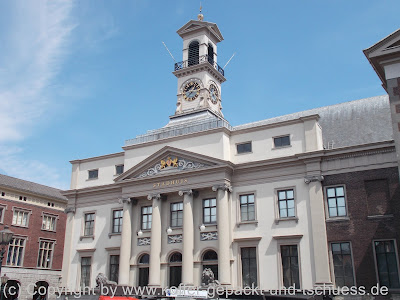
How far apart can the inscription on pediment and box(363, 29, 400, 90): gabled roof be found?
15.1 metres

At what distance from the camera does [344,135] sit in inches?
1316

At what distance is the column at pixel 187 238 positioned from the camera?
31.6 m

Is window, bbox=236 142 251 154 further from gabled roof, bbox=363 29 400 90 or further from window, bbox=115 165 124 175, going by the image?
gabled roof, bbox=363 29 400 90

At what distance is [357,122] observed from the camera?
3400cm

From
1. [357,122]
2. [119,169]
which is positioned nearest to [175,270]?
[119,169]

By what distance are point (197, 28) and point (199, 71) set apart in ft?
14.9

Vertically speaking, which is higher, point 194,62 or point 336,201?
point 194,62

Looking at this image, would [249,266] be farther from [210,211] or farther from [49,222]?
[49,222]

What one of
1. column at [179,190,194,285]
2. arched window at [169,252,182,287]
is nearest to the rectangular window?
column at [179,190,194,285]

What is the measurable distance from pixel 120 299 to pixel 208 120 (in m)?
21.7

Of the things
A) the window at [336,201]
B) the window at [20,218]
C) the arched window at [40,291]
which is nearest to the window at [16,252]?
the window at [20,218]

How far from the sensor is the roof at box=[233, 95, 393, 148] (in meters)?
32.4

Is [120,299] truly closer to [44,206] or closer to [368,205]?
[368,205]

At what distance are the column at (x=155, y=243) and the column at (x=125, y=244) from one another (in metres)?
2.24
